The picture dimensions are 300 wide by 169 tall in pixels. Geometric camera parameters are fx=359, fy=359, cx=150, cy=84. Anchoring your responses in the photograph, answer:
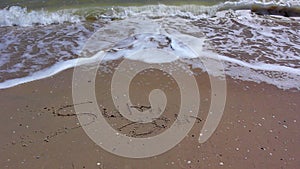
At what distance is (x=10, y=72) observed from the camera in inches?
150

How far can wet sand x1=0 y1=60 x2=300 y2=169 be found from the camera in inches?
98.0

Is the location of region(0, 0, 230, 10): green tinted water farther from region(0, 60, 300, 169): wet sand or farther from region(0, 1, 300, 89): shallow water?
region(0, 60, 300, 169): wet sand

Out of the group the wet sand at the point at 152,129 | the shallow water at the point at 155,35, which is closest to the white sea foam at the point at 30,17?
the shallow water at the point at 155,35

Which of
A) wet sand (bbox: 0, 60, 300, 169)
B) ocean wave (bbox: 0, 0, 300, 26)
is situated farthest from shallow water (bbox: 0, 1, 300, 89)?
wet sand (bbox: 0, 60, 300, 169)

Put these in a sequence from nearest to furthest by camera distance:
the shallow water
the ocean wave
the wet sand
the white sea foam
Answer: the wet sand < the shallow water < the white sea foam < the ocean wave

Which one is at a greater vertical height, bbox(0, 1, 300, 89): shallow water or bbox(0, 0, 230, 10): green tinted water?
bbox(0, 0, 230, 10): green tinted water

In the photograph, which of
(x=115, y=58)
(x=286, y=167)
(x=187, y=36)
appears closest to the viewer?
(x=286, y=167)

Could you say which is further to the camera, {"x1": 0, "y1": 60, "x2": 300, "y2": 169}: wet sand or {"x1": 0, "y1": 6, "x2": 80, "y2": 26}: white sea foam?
{"x1": 0, "y1": 6, "x2": 80, "y2": 26}: white sea foam

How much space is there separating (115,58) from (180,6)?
281 cm

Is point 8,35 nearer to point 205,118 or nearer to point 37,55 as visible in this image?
point 37,55

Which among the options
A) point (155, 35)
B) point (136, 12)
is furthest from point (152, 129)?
point (136, 12)

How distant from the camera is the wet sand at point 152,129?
2.49 meters

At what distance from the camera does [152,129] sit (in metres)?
2.79

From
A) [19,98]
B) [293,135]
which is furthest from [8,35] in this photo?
[293,135]
